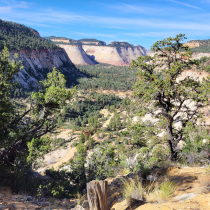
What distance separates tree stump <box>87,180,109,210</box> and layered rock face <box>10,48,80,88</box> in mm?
54574

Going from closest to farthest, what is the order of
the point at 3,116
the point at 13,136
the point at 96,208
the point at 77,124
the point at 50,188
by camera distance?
the point at 96,208, the point at 3,116, the point at 13,136, the point at 50,188, the point at 77,124

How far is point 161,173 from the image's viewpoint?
684 centimetres

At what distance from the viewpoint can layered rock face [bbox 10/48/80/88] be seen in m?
62.5

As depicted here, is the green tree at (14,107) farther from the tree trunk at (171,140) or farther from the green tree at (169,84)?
the tree trunk at (171,140)

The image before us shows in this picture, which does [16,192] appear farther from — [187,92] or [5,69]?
[187,92]

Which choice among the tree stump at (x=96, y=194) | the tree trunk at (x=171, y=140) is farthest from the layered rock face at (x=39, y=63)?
the tree stump at (x=96, y=194)

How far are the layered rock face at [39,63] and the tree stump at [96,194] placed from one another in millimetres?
54574

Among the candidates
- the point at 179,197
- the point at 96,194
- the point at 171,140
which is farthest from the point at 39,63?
the point at 179,197

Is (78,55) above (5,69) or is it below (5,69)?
above

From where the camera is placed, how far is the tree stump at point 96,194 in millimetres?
3729

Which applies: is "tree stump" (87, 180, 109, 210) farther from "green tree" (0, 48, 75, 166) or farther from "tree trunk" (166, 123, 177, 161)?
"green tree" (0, 48, 75, 166)

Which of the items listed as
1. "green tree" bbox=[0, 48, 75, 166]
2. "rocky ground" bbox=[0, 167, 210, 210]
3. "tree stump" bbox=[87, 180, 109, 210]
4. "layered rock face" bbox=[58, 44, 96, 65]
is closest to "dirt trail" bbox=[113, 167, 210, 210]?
"rocky ground" bbox=[0, 167, 210, 210]

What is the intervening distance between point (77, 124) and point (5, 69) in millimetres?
36181

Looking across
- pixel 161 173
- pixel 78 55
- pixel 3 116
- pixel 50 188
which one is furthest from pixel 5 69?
pixel 78 55
